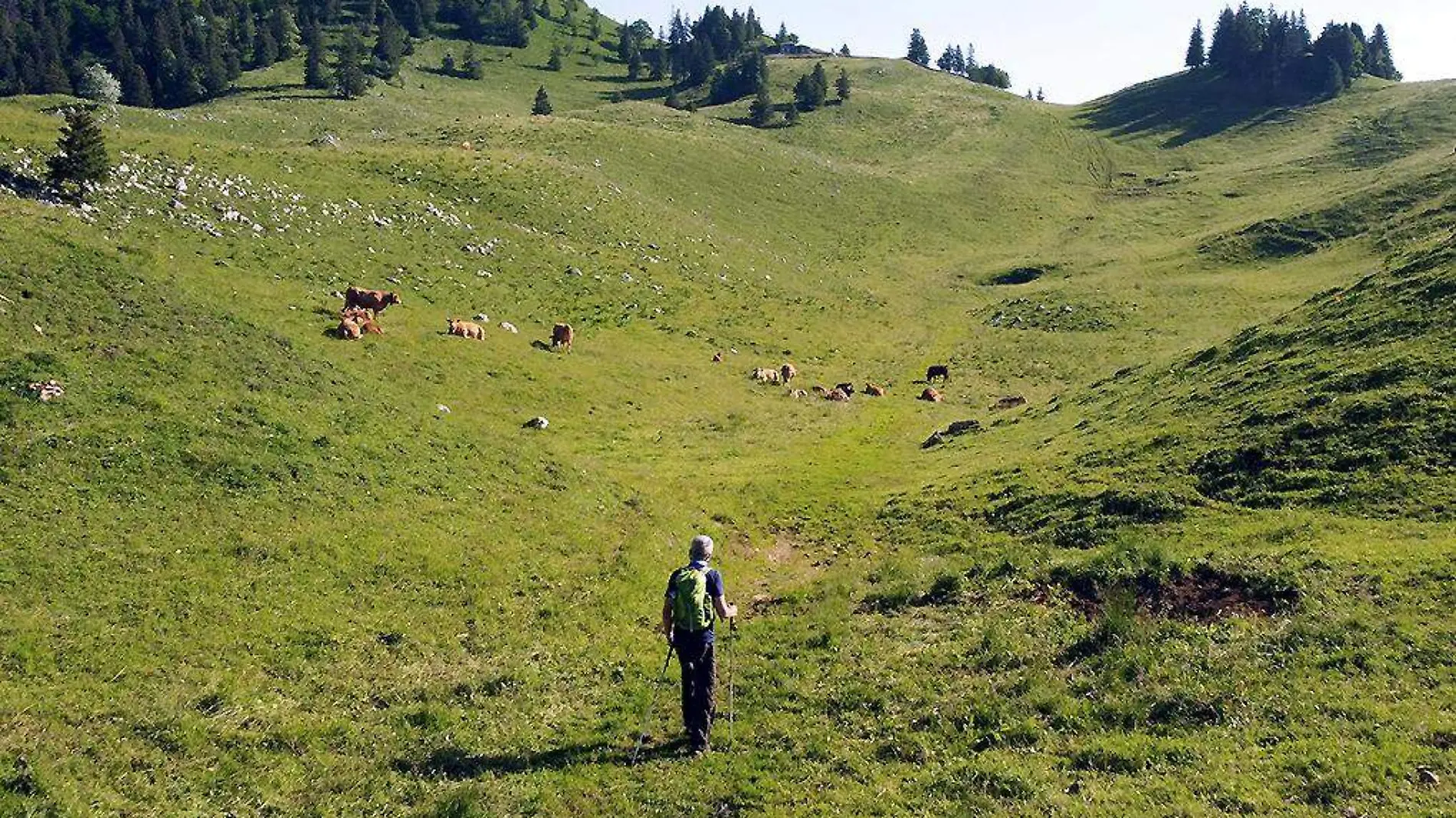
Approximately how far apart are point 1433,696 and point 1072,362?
45.4 m

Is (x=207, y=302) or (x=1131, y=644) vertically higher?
(x=207, y=302)

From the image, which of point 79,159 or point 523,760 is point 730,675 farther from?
point 79,159

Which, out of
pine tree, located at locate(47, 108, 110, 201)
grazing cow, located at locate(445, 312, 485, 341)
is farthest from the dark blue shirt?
pine tree, located at locate(47, 108, 110, 201)

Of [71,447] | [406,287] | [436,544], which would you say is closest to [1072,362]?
[406,287]

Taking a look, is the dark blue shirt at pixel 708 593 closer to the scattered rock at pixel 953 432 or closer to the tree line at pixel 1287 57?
the scattered rock at pixel 953 432

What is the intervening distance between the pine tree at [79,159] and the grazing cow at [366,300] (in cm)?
1252

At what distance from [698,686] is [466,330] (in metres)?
32.5

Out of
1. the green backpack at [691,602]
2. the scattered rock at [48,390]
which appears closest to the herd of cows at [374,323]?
the scattered rock at [48,390]

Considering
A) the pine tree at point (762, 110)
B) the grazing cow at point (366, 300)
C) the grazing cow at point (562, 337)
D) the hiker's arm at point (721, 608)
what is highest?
the pine tree at point (762, 110)

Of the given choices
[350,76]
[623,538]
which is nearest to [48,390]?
[623,538]

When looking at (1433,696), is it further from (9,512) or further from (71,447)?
(71,447)

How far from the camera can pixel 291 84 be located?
13300 centimetres

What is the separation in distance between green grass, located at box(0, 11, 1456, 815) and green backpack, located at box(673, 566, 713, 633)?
2217mm

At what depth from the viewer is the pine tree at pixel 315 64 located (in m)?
133
